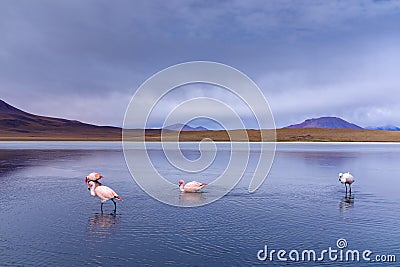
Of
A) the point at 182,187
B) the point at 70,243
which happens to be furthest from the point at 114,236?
the point at 182,187

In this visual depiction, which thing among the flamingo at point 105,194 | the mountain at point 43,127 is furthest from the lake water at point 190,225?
the mountain at point 43,127

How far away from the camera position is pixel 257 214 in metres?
10.1

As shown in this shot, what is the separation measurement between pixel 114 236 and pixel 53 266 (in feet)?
5.91

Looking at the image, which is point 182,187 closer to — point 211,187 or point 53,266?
point 211,187

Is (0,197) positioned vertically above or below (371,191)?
below
